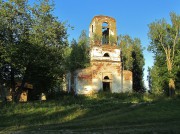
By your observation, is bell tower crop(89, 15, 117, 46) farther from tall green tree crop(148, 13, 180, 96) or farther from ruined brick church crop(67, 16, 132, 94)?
tall green tree crop(148, 13, 180, 96)

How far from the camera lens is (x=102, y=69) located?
35.1 metres

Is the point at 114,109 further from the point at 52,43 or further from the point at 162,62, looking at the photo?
the point at 162,62

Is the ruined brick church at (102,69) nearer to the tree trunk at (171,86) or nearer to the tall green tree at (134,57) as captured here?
the tree trunk at (171,86)

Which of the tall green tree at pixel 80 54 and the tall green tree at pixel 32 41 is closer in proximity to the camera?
the tall green tree at pixel 32 41

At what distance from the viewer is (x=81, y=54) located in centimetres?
3919

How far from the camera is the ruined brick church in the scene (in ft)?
112

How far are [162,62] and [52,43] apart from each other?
20728 millimetres

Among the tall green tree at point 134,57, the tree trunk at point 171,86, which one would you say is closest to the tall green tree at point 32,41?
the tree trunk at point 171,86

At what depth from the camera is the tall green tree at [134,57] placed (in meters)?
46.2

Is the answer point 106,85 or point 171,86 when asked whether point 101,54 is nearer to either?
point 106,85

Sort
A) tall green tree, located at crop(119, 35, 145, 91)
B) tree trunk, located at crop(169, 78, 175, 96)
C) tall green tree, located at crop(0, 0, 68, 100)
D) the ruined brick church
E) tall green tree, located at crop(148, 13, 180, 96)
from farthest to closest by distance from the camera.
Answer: tall green tree, located at crop(119, 35, 145, 91)
tall green tree, located at crop(148, 13, 180, 96)
tree trunk, located at crop(169, 78, 175, 96)
the ruined brick church
tall green tree, located at crop(0, 0, 68, 100)

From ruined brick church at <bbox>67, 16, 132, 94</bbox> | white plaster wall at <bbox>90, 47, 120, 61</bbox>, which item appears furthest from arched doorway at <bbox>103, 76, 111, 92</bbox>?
white plaster wall at <bbox>90, 47, 120, 61</bbox>

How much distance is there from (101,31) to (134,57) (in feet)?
45.7

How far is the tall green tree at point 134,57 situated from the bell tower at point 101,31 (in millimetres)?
9332
